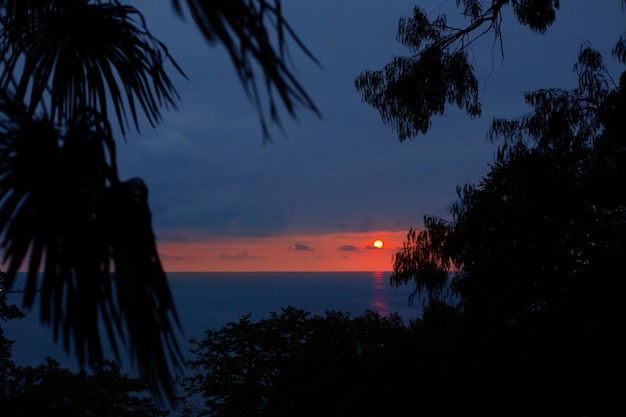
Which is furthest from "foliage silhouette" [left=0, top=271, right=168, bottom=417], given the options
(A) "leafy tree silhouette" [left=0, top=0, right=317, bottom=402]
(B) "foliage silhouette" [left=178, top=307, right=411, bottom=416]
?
(A) "leafy tree silhouette" [left=0, top=0, right=317, bottom=402]

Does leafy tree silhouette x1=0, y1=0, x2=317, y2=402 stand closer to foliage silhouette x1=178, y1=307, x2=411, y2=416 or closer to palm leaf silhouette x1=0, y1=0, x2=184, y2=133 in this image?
palm leaf silhouette x1=0, y1=0, x2=184, y2=133

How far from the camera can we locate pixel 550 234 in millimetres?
10883

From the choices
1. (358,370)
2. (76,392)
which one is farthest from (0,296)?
(358,370)

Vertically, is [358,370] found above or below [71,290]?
Answer: below

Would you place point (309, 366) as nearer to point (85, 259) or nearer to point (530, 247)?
point (530, 247)

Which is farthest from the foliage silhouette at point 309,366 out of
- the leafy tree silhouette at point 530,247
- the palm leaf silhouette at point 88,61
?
the palm leaf silhouette at point 88,61

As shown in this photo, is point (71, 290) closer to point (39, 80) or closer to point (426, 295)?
point (39, 80)

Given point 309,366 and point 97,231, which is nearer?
point 97,231

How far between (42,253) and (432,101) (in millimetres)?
9570

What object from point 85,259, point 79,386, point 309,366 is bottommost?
point 79,386

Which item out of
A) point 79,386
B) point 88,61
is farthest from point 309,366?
point 88,61

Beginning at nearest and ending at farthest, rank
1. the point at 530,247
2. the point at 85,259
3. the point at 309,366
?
the point at 85,259, the point at 530,247, the point at 309,366

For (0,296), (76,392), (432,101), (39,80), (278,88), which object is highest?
(432,101)

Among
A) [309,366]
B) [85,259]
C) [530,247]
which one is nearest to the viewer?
[85,259]
